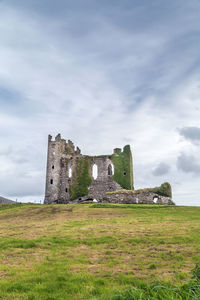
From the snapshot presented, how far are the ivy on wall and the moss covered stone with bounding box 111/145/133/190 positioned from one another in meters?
6.03

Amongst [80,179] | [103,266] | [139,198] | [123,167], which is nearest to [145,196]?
[139,198]

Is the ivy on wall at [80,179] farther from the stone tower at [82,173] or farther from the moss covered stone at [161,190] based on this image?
the moss covered stone at [161,190]

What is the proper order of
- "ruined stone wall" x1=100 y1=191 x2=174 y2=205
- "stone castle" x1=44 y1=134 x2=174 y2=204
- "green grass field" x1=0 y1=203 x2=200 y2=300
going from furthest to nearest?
"stone castle" x1=44 y1=134 x2=174 y2=204 < "ruined stone wall" x1=100 y1=191 x2=174 y2=205 < "green grass field" x1=0 y1=203 x2=200 y2=300

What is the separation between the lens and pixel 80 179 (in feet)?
182

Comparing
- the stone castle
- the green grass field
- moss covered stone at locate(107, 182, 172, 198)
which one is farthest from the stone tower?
the green grass field

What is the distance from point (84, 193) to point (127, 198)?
46.7 ft

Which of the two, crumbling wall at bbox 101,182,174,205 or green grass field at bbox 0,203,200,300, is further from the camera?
crumbling wall at bbox 101,182,174,205

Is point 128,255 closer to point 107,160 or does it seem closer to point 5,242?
point 5,242

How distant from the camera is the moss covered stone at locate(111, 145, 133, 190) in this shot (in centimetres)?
5347

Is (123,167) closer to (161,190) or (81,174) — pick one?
(81,174)

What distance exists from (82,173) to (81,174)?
31cm

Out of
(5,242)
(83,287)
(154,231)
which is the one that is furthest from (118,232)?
(83,287)

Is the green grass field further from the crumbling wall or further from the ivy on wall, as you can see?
the ivy on wall

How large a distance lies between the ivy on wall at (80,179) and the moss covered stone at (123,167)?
6.03m
